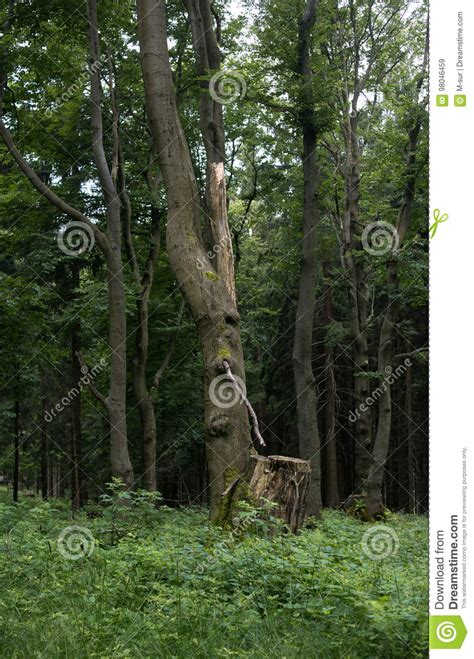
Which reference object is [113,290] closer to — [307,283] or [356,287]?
[307,283]

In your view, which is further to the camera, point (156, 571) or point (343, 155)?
point (343, 155)

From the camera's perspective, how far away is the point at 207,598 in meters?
5.93

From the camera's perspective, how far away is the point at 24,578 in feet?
21.8

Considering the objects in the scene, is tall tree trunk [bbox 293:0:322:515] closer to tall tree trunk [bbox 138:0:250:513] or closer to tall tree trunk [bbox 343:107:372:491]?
tall tree trunk [bbox 343:107:372:491]

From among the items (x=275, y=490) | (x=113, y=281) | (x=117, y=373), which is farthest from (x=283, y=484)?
(x=113, y=281)

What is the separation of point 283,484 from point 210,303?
8.21 ft

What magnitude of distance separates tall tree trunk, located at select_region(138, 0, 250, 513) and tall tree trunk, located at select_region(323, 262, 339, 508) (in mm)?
15538

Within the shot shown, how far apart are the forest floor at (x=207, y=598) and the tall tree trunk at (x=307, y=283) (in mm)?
9803

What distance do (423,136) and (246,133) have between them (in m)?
4.76
